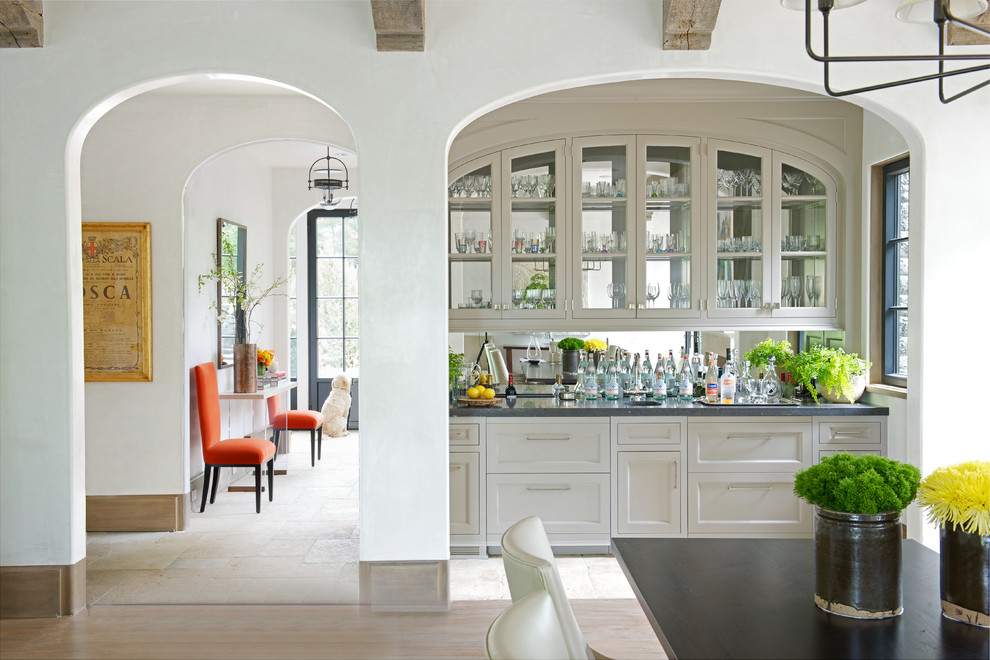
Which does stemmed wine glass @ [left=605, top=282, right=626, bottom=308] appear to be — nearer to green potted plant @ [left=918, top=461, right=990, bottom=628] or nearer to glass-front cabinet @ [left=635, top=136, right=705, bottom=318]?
glass-front cabinet @ [left=635, top=136, right=705, bottom=318]

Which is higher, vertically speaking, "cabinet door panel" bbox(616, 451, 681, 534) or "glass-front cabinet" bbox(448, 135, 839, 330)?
"glass-front cabinet" bbox(448, 135, 839, 330)

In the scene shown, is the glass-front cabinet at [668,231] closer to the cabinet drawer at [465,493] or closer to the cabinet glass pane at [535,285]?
the cabinet glass pane at [535,285]

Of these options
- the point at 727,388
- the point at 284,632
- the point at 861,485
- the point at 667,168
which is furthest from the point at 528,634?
the point at 667,168

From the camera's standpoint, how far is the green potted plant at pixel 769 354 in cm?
474

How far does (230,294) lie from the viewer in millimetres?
6445

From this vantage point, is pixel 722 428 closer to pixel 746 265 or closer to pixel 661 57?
pixel 746 265

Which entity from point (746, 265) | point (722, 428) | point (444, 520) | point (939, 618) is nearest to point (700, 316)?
point (746, 265)

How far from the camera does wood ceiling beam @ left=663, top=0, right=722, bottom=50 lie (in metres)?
3.35

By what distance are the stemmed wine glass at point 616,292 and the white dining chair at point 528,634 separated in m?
3.55

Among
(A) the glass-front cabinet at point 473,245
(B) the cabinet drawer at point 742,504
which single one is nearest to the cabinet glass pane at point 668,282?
(A) the glass-front cabinet at point 473,245

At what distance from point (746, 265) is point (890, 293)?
806 millimetres

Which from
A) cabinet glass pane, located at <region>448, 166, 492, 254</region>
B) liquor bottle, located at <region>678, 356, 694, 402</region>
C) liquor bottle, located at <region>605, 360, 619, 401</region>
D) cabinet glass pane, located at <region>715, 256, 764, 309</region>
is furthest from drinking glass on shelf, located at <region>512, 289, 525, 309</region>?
cabinet glass pane, located at <region>715, 256, 764, 309</region>

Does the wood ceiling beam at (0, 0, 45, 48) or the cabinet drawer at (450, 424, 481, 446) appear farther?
the cabinet drawer at (450, 424, 481, 446)

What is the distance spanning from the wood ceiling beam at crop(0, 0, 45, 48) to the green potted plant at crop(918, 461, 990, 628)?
12.4 feet
